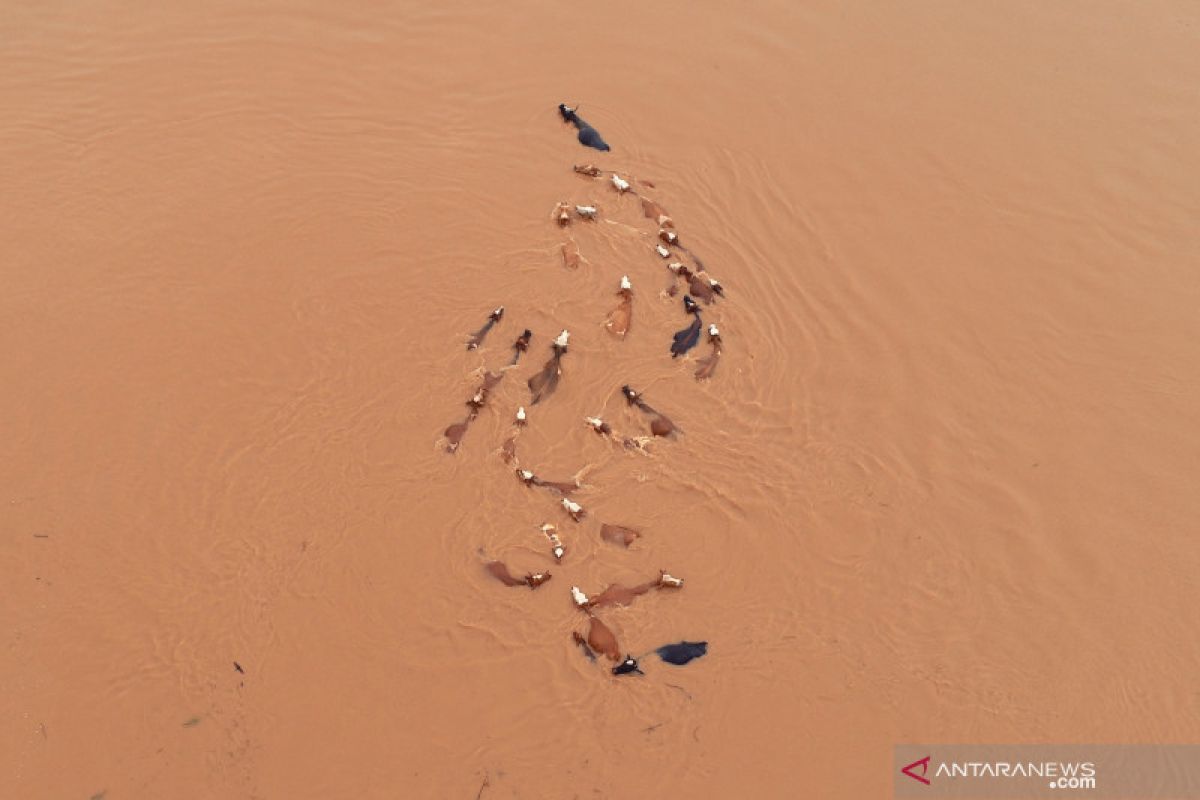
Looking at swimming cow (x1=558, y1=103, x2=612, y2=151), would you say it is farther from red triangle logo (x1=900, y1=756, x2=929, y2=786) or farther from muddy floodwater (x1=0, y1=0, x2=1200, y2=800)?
red triangle logo (x1=900, y1=756, x2=929, y2=786)

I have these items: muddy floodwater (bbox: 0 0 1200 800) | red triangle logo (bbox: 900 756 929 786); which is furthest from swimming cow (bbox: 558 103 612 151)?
red triangle logo (bbox: 900 756 929 786)

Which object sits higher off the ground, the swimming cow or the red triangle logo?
the swimming cow

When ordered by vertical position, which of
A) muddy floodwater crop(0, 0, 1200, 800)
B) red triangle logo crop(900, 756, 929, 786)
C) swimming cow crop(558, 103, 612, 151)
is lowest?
red triangle logo crop(900, 756, 929, 786)

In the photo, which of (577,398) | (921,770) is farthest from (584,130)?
(921,770)

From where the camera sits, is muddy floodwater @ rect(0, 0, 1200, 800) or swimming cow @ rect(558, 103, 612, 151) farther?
swimming cow @ rect(558, 103, 612, 151)

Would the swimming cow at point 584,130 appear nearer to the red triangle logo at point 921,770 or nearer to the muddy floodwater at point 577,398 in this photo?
the muddy floodwater at point 577,398

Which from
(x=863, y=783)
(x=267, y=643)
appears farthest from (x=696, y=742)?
(x=267, y=643)

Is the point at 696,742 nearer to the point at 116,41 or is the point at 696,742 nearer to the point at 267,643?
the point at 267,643
